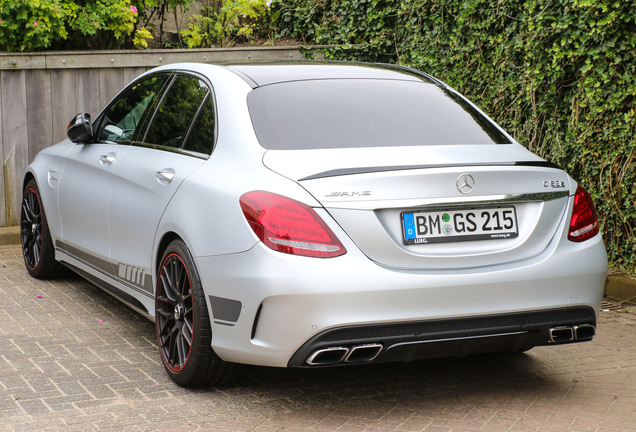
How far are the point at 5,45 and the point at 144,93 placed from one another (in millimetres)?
4521

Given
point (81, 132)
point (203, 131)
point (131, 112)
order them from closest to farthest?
point (203, 131) < point (131, 112) < point (81, 132)

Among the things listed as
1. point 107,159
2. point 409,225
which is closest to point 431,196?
point 409,225

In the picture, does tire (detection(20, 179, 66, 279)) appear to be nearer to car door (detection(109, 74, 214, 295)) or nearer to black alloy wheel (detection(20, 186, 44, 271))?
black alloy wheel (detection(20, 186, 44, 271))

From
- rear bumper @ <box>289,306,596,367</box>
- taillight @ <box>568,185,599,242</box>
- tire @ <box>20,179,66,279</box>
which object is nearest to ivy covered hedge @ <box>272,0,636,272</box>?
taillight @ <box>568,185,599,242</box>

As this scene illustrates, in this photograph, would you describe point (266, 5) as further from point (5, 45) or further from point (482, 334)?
point (482, 334)

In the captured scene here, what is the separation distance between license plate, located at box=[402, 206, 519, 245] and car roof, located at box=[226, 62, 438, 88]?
1.27m

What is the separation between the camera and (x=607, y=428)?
3.92 metres

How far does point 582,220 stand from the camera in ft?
13.5

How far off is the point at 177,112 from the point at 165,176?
1.78 feet

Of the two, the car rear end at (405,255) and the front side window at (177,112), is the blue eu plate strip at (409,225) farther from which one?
the front side window at (177,112)

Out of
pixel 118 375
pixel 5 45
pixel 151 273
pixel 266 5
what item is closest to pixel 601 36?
pixel 151 273

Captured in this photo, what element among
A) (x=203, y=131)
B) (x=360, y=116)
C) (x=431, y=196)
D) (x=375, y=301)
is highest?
(x=360, y=116)

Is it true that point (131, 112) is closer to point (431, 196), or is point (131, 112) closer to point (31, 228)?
point (31, 228)

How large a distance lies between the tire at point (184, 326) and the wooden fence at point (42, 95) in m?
4.84
